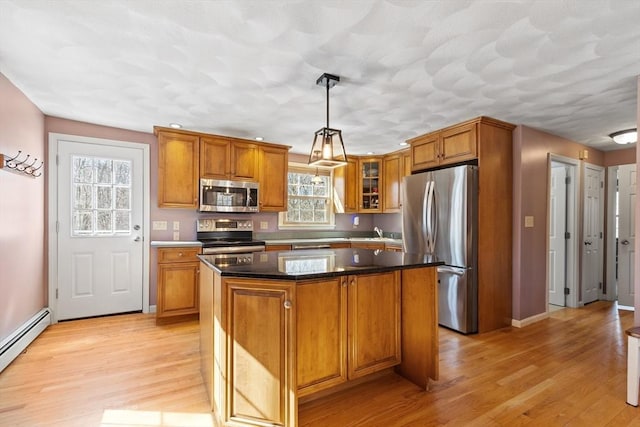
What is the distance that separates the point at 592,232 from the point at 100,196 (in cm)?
671

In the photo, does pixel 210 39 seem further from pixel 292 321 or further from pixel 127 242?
pixel 127 242

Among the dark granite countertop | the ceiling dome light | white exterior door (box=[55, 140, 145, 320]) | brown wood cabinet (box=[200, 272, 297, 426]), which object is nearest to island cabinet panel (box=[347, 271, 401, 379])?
the dark granite countertop

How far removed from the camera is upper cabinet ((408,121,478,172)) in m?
3.48

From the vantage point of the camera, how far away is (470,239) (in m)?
3.38

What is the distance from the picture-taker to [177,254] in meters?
3.73

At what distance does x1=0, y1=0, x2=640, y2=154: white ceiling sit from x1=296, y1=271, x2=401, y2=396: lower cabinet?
1.51 meters

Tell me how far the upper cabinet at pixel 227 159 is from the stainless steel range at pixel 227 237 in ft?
2.16

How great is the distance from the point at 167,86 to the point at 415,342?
285 cm

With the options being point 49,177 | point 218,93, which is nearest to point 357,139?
point 218,93

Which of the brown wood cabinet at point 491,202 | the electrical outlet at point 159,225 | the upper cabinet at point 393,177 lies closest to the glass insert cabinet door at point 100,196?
the electrical outlet at point 159,225

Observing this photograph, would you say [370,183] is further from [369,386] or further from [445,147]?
[369,386]

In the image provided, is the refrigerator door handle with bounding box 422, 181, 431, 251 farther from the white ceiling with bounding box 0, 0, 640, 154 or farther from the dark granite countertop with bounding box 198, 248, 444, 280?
the dark granite countertop with bounding box 198, 248, 444, 280

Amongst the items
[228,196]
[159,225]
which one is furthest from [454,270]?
[159,225]

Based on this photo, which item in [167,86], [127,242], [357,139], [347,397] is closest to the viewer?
[347,397]
